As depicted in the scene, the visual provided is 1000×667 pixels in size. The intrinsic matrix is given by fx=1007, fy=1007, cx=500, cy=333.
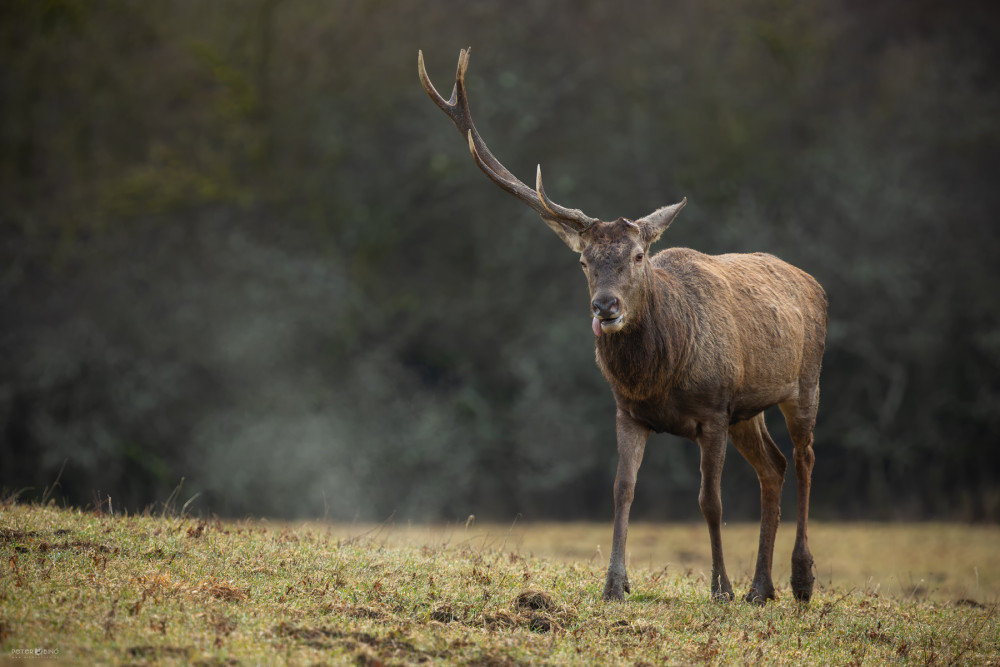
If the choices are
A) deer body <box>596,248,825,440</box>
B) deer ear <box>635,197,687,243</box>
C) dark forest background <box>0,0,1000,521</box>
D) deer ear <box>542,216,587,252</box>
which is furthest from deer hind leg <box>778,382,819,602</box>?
dark forest background <box>0,0,1000,521</box>

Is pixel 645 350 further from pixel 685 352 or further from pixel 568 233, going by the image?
pixel 568 233

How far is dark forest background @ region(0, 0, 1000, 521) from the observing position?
1920 centimetres

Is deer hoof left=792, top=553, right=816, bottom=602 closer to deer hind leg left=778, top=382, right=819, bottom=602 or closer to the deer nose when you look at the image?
deer hind leg left=778, top=382, right=819, bottom=602

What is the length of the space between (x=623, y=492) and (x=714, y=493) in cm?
91

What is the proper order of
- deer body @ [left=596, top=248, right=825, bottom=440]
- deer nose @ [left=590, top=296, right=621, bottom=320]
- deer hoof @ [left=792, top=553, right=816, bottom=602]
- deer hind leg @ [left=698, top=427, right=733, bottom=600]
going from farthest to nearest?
deer hoof @ [left=792, top=553, right=816, bottom=602] < deer hind leg @ [left=698, top=427, right=733, bottom=600] < deer body @ [left=596, top=248, right=825, bottom=440] < deer nose @ [left=590, top=296, right=621, bottom=320]

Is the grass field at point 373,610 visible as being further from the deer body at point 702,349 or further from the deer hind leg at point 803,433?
the deer body at point 702,349

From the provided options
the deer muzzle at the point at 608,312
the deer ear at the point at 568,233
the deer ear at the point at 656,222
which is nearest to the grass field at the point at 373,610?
the deer muzzle at the point at 608,312

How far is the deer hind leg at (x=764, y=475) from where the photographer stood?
25.5 ft

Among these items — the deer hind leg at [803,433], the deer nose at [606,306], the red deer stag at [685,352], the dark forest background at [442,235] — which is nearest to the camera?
the deer nose at [606,306]

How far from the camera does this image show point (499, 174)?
7895 millimetres

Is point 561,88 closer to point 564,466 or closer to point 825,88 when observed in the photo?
point 825,88

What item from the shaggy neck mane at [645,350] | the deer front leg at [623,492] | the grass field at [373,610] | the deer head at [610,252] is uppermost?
the deer head at [610,252]

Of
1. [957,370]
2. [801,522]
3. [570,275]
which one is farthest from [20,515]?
[957,370]

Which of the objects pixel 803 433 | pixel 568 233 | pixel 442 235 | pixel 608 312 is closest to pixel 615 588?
pixel 608 312
